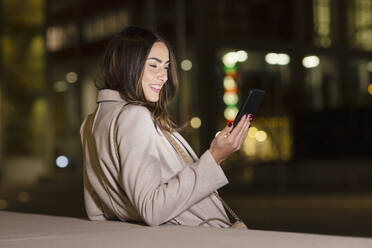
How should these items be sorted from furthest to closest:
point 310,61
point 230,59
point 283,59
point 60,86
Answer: point 310,61 < point 283,59 < point 60,86 < point 230,59

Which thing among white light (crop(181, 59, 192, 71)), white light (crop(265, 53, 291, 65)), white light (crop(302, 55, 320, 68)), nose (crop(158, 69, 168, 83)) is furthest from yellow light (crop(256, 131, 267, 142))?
nose (crop(158, 69, 168, 83))

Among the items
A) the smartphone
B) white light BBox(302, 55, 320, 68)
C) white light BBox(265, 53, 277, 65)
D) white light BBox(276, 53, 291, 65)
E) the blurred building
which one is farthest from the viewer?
white light BBox(302, 55, 320, 68)

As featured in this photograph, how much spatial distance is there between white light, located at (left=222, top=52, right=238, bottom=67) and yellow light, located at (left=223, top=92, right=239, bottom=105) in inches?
52.0

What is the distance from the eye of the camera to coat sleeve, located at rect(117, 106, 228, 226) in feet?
8.84

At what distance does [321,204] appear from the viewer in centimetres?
1788

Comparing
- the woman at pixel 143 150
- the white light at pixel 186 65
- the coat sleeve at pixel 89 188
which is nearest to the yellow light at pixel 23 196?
the white light at pixel 186 65

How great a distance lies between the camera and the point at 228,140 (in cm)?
282

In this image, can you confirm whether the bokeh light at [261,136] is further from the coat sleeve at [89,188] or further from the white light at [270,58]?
the coat sleeve at [89,188]

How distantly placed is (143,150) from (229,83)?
30.0m

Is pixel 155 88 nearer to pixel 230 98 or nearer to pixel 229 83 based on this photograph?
pixel 230 98

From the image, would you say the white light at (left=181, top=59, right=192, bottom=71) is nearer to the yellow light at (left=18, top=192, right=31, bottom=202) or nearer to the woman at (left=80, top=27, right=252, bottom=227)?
the yellow light at (left=18, top=192, right=31, bottom=202)

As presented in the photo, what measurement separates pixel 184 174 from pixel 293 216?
12012 mm

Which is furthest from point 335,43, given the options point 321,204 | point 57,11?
point 321,204

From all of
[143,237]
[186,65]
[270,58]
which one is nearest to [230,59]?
[186,65]
